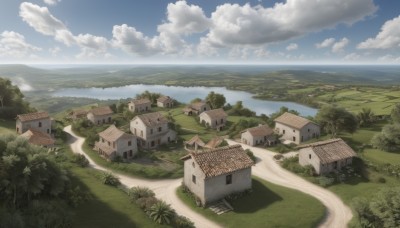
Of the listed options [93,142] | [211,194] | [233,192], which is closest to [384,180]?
[233,192]

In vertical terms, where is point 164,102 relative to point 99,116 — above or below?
above

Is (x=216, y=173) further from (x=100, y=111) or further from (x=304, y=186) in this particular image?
(x=100, y=111)

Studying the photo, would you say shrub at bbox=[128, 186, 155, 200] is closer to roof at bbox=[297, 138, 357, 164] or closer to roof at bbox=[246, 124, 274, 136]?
roof at bbox=[297, 138, 357, 164]

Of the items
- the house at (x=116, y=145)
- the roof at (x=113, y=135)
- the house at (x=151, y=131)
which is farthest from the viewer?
the house at (x=151, y=131)

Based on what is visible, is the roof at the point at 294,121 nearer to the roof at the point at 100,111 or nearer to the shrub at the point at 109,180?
the shrub at the point at 109,180

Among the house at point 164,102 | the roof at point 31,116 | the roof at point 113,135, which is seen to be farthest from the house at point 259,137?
the house at point 164,102

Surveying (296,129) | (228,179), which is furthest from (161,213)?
(296,129)
